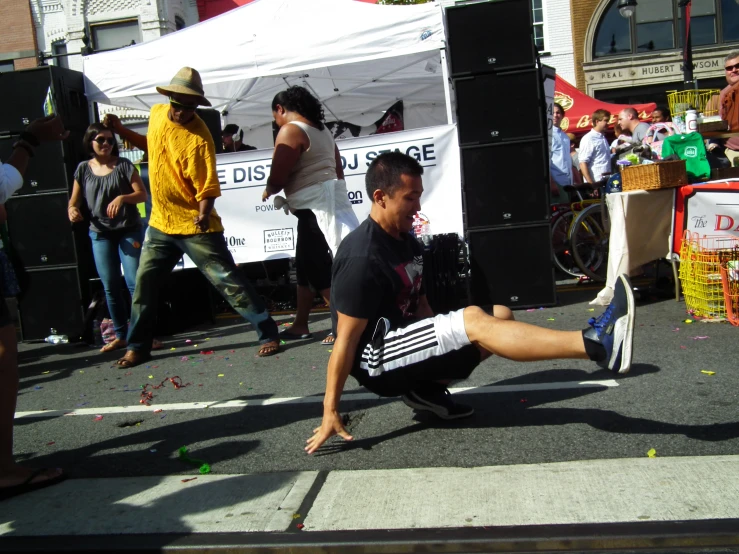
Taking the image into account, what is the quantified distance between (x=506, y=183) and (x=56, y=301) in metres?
4.41

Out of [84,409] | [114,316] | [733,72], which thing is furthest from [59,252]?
[733,72]

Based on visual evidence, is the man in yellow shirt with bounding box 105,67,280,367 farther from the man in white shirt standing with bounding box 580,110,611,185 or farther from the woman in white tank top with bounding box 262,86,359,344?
the man in white shirt standing with bounding box 580,110,611,185

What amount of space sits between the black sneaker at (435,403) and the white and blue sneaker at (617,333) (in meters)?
1.02

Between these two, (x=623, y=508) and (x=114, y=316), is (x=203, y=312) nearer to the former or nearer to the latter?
(x=114, y=316)

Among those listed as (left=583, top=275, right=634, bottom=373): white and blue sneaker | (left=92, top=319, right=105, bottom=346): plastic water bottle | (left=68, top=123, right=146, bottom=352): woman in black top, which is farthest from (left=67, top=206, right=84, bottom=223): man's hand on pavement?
(left=583, top=275, right=634, bottom=373): white and blue sneaker

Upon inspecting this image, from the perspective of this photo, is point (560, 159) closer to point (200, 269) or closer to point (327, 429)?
point (200, 269)

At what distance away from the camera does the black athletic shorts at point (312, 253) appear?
5988 millimetres


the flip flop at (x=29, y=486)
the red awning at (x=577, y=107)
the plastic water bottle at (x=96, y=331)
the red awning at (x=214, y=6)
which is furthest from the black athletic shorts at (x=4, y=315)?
the red awning at (x=214, y=6)

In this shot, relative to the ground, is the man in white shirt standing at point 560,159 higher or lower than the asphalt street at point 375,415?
higher

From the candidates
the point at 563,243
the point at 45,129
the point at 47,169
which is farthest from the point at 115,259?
the point at 563,243

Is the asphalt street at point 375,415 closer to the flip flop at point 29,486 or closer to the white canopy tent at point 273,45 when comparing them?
the flip flop at point 29,486

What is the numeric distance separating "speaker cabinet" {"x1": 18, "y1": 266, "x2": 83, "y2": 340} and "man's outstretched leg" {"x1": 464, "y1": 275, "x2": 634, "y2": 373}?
5115mm

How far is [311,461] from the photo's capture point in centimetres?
349

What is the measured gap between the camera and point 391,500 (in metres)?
2.97
